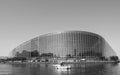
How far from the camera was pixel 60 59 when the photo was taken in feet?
631

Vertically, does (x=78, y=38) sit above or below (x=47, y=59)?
above

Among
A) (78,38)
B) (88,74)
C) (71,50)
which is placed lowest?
(88,74)

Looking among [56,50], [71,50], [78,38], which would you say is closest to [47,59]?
[56,50]

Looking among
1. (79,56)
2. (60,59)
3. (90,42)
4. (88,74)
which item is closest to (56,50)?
(60,59)

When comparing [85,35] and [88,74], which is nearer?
[88,74]

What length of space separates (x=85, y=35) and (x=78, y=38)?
8.46 meters

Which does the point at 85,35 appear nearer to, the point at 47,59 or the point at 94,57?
the point at 94,57

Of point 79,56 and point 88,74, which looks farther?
point 79,56

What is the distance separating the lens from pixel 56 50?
7790 inches

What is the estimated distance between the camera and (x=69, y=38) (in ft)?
646

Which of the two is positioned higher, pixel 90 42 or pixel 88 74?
pixel 90 42

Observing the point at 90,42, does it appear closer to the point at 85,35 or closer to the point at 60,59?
the point at 85,35

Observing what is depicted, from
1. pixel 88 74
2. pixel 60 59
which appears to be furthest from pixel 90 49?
pixel 88 74

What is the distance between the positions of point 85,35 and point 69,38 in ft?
57.5
